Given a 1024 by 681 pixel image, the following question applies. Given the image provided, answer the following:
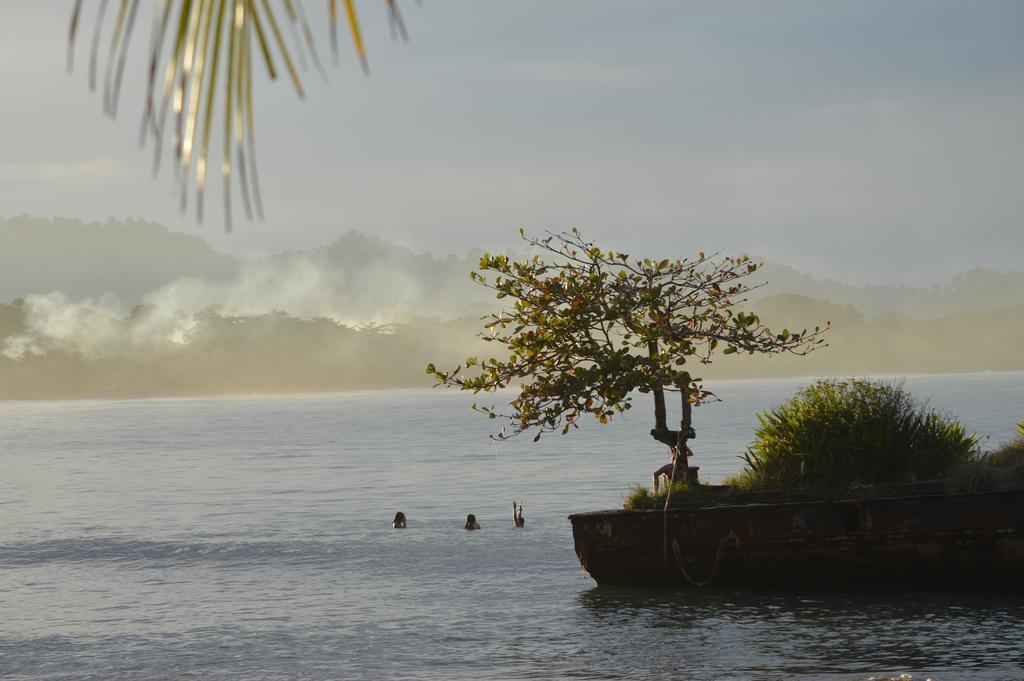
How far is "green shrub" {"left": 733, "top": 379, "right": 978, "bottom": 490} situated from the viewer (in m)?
20.0

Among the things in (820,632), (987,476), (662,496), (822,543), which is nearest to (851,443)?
(822,543)

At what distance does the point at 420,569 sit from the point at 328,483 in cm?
3993

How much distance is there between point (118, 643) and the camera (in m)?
21.0

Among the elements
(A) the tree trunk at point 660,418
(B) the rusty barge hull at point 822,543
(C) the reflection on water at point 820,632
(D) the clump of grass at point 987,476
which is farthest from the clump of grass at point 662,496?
(D) the clump of grass at point 987,476

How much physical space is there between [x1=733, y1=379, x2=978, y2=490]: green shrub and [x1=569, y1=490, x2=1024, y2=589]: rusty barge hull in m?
1.09

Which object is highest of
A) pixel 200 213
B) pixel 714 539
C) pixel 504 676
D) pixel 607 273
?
pixel 607 273

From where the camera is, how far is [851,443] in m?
20.2

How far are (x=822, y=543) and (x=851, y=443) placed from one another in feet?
6.92

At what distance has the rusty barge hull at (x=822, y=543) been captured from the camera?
1819 cm

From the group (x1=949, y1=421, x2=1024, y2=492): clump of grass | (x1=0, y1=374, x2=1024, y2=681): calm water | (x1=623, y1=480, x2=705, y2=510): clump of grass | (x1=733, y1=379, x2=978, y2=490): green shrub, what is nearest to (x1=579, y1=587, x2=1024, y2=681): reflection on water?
(x1=0, y1=374, x2=1024, y2=681): calm water

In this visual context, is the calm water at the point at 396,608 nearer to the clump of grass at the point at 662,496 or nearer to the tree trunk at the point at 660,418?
the clump of grass at the point at 662,496

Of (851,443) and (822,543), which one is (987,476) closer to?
(851,443)

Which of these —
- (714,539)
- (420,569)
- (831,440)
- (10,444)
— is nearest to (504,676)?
(714,539)

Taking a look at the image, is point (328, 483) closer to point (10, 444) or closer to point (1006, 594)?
point (1006, 594)
